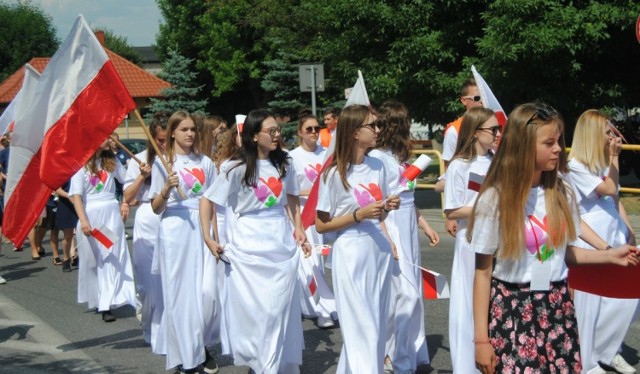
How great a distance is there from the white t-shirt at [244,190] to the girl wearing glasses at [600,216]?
1963 mm

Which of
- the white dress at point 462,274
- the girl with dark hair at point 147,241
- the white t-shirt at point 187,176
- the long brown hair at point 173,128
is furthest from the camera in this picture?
the girl with dark hair at point 147,241

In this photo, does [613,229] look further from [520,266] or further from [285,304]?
[520,266]

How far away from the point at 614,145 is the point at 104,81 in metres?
3.70

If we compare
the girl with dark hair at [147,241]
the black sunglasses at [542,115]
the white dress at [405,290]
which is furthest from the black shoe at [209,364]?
the black sunglasses at [542,115]

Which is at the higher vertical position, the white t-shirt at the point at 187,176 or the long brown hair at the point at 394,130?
the long brown hair at the point at 394,130

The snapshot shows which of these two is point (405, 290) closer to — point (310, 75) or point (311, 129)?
point (311, 129)

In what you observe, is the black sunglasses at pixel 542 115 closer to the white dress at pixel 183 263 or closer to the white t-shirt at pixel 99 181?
the white dress at pixel 183 263

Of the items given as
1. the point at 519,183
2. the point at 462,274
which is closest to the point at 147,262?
the point at 462,274

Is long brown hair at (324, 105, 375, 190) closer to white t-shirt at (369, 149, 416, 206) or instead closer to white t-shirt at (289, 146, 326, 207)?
white t-shirt at (369, 149, 416, 206)

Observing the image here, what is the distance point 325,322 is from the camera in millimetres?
9109

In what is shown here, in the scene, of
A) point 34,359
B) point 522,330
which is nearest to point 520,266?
point 522,330

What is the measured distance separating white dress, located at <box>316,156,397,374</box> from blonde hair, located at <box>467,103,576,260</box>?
6.91ft

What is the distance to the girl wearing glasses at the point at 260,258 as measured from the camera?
674cm

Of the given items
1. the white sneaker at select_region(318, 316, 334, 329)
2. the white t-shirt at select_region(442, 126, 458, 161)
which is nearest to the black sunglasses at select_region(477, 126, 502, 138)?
the white t-shirt at select_region(442, 126, 458, 161)
